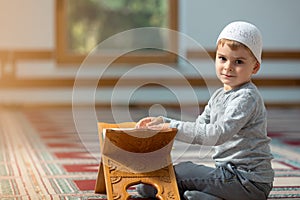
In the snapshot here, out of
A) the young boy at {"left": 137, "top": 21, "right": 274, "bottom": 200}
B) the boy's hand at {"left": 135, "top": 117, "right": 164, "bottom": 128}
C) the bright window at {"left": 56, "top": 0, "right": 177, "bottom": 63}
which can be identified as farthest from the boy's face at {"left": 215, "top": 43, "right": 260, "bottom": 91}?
the bright window at {"left": 56, "top": 0, "right": 177, "bottom": 63}

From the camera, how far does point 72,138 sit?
4.25m

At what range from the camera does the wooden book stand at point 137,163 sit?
80.8 inches

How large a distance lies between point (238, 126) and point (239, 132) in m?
0.07

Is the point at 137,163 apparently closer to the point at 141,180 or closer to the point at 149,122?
the point at 141,180

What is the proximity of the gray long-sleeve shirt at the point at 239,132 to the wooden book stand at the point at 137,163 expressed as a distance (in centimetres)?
10

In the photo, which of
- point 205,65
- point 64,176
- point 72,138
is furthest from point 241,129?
point 205,65

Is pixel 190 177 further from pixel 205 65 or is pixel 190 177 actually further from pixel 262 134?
pixel 205 65

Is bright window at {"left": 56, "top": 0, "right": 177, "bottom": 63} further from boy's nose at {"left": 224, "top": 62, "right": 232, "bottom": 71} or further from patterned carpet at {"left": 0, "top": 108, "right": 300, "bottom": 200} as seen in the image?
boy's nose at {"left": 224, "top": 62, "right": 232, "bottom": 71}

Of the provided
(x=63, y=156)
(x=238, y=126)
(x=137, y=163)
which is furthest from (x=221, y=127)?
(x=63, y=156)

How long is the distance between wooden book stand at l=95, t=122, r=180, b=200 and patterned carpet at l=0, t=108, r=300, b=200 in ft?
0.87

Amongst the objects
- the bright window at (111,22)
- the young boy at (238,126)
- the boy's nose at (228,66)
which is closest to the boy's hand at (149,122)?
the young boy at (238,126)

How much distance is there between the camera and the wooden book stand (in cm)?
205

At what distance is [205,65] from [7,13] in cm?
208

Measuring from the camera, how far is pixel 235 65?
2.12 metres
